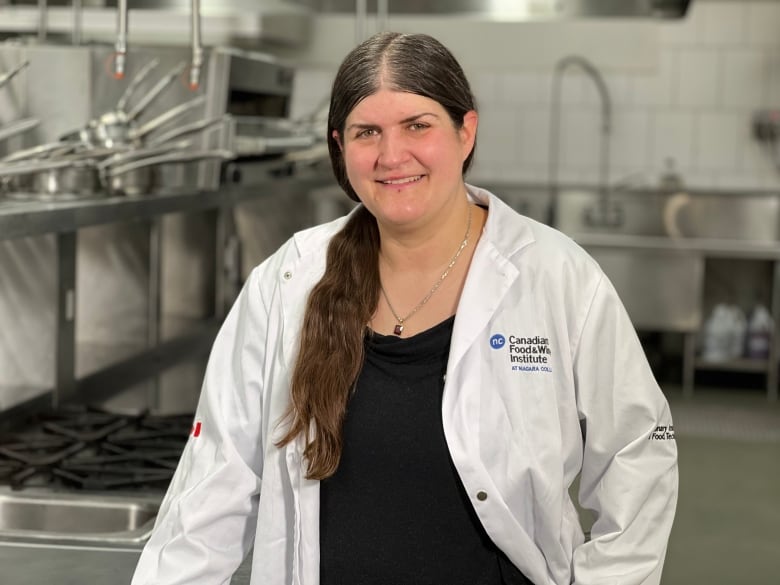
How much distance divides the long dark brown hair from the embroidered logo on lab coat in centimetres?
20

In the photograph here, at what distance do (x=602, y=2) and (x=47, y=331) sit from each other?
164 cm

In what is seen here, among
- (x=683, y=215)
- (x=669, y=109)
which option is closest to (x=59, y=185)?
(x=683, y=215)

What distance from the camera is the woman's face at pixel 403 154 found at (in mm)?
1569

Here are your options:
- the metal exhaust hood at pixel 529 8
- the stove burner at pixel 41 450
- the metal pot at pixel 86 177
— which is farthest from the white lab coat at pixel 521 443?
the metal exhaust hood at pixel 529 8

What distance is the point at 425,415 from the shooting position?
160 cm

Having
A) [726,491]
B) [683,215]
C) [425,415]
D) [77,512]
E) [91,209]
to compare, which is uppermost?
[91,209]

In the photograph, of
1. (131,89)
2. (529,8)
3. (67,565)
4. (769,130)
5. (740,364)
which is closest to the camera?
(67,565)

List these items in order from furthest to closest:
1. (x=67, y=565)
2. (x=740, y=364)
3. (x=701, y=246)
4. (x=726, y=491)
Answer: (x=740, y=364)
(x=701, y=246)
(x=726, y=491)
(x=67, y=565)

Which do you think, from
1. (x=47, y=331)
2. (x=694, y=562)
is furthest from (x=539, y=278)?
(x=694, y=562)

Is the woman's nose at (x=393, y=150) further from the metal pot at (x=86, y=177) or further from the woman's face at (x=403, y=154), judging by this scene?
the metal pot at (x=86, y=177)

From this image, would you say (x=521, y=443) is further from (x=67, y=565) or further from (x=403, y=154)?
(x=67, y=565)

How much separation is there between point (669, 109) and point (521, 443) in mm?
5196

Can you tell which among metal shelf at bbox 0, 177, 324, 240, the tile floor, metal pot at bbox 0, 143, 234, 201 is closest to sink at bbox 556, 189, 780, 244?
the tile floor

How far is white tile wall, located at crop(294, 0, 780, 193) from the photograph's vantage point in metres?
6.35
